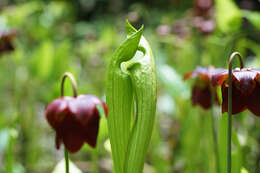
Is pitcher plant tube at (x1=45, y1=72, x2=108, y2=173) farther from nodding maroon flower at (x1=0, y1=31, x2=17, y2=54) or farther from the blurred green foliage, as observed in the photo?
nodding maroon flower at (x1=0, y1=31, x2=17, y2=54)

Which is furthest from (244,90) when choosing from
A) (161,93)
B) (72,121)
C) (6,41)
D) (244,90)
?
(161,93)

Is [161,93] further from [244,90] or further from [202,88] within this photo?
[244,90]

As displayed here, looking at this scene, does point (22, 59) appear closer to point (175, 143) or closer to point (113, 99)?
point (175, 143)

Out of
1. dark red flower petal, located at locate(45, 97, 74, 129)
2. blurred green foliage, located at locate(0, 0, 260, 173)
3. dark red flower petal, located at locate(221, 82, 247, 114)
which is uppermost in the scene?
dark red flower petal, located at locate(221, 82, 247, 114)

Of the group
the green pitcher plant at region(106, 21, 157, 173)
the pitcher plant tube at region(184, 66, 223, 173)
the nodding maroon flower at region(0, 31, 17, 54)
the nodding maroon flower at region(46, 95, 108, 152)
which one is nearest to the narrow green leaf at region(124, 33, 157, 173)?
the green pitcher plant at region(106, 21, 157, 173)

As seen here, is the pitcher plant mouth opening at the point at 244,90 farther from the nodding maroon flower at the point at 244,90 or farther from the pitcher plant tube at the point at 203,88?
the pitcher plant tube at the point at 203,88

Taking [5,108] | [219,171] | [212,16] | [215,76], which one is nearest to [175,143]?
[212,16]

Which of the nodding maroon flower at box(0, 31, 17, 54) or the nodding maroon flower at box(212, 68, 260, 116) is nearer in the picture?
the nodding maroon flower at box(212, 68, 260, 116)
